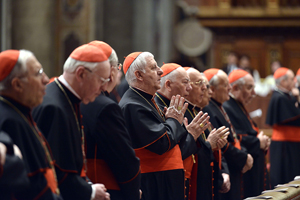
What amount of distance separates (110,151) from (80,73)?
567 mm

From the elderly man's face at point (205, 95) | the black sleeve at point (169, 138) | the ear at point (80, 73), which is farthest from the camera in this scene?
the elderly man's face at point (205, 95)

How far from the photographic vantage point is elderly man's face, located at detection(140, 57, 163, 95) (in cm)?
399

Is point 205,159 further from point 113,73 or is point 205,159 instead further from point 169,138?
point 113,73

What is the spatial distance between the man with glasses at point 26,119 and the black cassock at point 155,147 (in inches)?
49.7

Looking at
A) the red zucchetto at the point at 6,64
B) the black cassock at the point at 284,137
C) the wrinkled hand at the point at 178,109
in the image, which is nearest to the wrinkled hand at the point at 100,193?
the red zucchetto at the point at 6,64

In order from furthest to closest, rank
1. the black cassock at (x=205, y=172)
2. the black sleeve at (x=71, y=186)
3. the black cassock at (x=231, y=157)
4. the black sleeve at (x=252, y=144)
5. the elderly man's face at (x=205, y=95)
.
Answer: the black sleeve at (x=252, y=144)
the black cassock at (x=231, y=157)
the elderly man's face at (x=205, y=95)
the black cassock at (x=205, y=172)
the black sleeve at (x=71, y=186)

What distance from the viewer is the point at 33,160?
241 centimetres

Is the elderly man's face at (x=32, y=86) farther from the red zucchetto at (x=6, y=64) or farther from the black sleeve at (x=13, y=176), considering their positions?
the black sleeve at (x=13, y=176)

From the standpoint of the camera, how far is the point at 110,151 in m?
3.06

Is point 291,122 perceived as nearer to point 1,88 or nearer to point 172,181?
point 172,181

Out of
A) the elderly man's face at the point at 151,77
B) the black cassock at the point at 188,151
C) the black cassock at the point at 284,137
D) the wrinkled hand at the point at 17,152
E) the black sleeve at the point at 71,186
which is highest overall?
the elderly man's face at the point at 151,77

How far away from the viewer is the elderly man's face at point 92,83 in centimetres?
291

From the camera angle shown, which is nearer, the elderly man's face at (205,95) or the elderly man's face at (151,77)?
the elderly man's face at (151,77)

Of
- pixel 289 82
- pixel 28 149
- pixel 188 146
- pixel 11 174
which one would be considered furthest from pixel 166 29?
pixel 11 174
